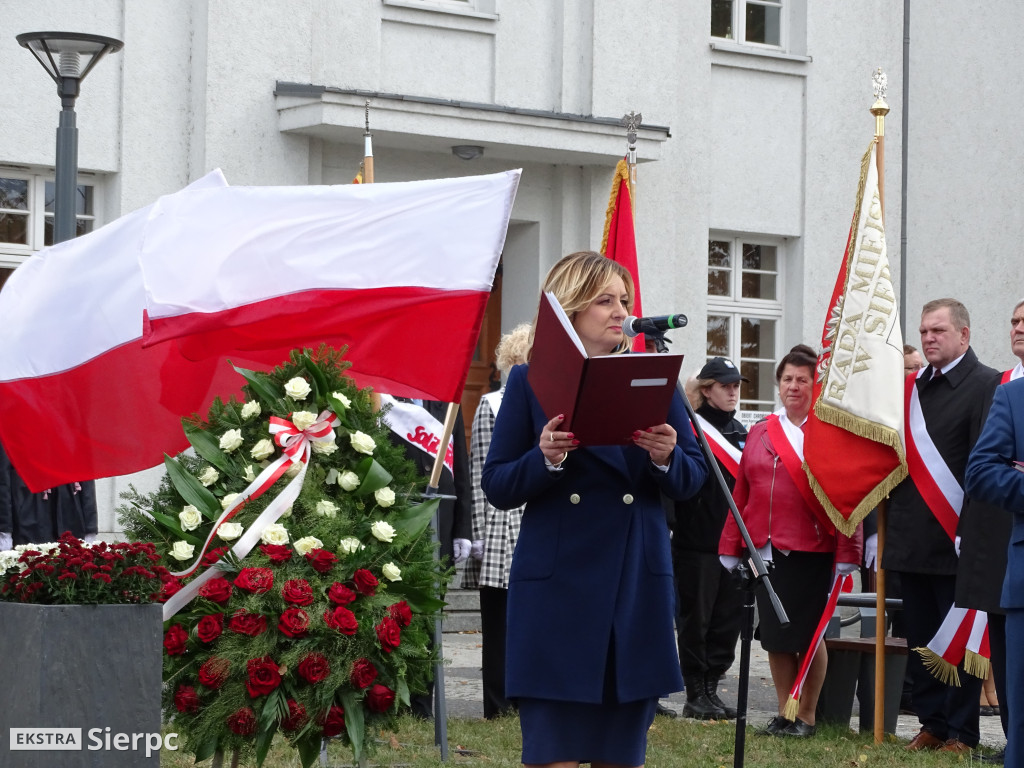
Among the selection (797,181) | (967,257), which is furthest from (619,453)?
(967,257)

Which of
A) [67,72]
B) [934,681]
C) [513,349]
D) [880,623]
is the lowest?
[934,681]

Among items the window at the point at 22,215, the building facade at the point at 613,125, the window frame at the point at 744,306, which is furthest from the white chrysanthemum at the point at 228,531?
the window frame at the point at 744,306

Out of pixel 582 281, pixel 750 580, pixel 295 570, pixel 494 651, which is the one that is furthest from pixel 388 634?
pixel 494 651

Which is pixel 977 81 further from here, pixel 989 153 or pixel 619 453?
pixel 619 453

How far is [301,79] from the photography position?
1381cm

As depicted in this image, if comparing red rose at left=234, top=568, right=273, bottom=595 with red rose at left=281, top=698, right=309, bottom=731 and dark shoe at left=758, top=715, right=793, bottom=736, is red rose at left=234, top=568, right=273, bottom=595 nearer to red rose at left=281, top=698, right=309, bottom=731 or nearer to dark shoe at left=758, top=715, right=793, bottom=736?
red rose at left=281, top=698, right=309, bottom=731

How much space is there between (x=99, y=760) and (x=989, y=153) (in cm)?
1517

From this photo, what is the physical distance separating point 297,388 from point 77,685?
4.52 feet

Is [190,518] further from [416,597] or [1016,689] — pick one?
[1016,689]

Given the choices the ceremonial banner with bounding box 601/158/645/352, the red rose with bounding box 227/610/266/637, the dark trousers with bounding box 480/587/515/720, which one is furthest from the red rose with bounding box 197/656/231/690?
the ceremonial banner with bounding box 601/158/645/352

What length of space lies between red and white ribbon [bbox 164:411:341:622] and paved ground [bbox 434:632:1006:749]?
10.1 feet

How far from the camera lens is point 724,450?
31.8 ft

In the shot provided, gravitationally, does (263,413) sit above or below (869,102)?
below

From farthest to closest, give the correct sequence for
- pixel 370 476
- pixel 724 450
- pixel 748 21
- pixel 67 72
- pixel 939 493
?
pixel 748 21 → pixel 67 72 → pixel 724 450 → pixel 939 493 → pixel 370 476
